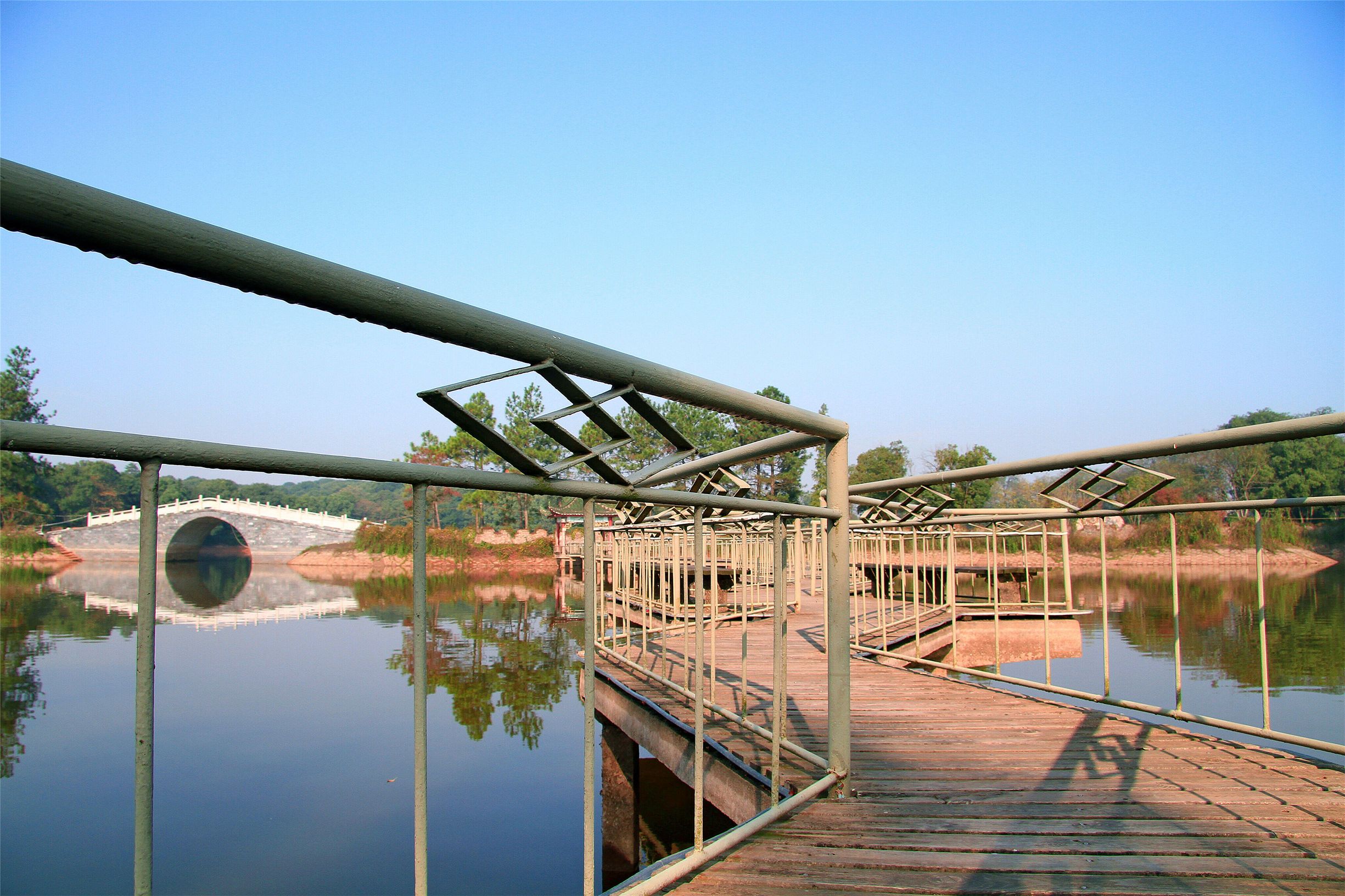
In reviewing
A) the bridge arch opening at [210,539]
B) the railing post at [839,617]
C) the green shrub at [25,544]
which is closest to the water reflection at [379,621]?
the green shrub at [25,544]

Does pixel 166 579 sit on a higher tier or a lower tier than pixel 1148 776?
lower

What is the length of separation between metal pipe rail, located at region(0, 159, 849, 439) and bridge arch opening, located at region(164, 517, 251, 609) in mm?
15989

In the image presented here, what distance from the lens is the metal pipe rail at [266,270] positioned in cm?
73

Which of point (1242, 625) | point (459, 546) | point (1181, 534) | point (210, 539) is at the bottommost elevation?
point (1242, 625)

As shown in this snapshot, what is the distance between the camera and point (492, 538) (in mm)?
35000

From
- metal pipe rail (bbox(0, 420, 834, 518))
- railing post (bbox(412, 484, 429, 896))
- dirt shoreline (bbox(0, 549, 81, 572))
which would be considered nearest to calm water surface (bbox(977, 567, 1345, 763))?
metal pipe rail (bbox(0, 420, 834, 518))

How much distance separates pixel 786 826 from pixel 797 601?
616cm

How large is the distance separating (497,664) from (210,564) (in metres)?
47.1

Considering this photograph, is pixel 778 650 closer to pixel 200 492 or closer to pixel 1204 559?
pixel 200 492

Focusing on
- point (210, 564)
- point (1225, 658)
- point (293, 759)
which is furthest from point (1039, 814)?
point (210, 564)

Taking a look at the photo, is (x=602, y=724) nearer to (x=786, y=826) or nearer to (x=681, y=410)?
(x=786, y=826)

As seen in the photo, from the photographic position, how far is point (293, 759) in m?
8.35

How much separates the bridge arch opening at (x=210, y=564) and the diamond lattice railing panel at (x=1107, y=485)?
15893 mm

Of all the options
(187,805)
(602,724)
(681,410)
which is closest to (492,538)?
(681,410)
